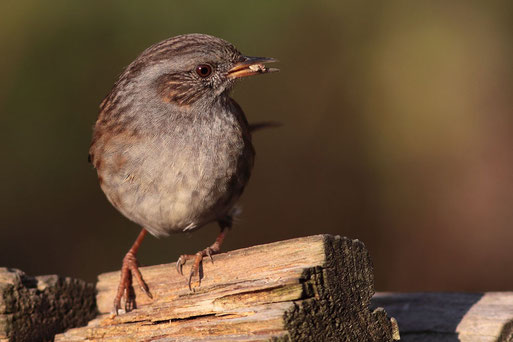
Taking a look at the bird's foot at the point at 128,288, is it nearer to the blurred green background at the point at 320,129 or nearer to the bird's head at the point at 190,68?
→ the bird's head at the point at 190,68

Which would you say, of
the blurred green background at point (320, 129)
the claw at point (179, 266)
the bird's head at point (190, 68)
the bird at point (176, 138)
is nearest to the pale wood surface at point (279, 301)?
the claw at point (179, 266)

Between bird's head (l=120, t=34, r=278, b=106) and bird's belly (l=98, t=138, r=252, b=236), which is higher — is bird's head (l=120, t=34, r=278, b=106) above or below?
above

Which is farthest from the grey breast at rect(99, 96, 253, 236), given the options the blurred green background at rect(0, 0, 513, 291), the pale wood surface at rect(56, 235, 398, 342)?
the blurred green background at rect(0, 0, 513, 291)

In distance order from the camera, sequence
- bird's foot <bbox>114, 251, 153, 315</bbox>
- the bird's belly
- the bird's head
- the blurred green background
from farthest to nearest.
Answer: the blurred green background → the bird's head → the bird's belly → bird's foot <bbox>114, 251, 153, 315</bbox>

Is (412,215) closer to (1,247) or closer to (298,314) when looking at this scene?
(1,247)

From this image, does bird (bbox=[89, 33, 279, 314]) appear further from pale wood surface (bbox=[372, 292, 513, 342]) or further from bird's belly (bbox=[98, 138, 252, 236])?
pale wood surface (bbox=[372, 292, 513, 342])

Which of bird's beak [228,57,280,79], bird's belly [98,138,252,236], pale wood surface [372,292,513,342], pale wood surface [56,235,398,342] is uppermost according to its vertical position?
bird's beak [228,57,280,79]

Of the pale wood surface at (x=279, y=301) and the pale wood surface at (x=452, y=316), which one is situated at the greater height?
the pale wood surface at (x=279, y=301)

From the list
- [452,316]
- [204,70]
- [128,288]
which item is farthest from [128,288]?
[452,316]
